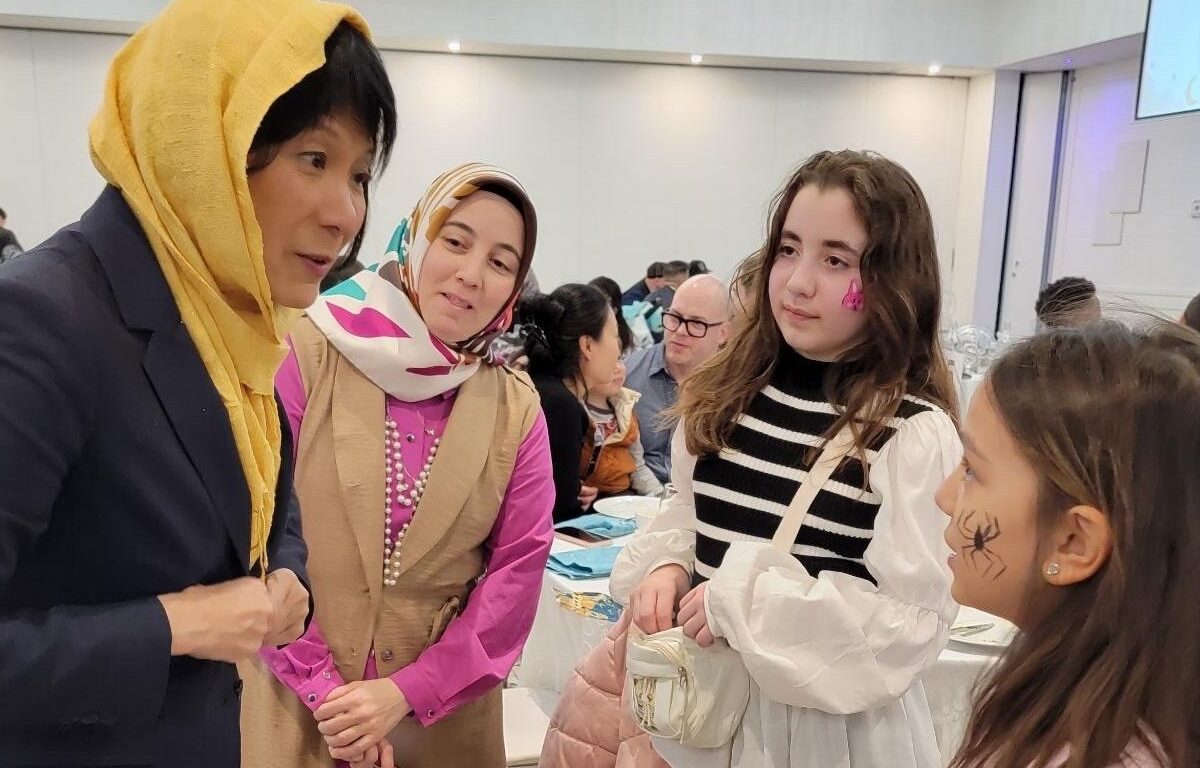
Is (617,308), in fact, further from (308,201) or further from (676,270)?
(308,201)

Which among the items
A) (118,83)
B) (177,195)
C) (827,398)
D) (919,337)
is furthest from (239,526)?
(919,337)

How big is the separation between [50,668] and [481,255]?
2.98 ft

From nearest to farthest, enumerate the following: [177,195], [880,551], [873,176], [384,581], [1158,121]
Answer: [177,195] < [880,551] < [873,176] < [384,581] < [1158,121]

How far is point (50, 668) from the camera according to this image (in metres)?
0.75

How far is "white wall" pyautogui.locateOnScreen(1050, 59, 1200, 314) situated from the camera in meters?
6.27

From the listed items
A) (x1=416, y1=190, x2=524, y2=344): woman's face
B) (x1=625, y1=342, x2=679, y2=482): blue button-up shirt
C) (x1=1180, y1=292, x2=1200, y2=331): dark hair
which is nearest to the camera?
(x1=416, y1=190, x2=524, y2=344): woman's face

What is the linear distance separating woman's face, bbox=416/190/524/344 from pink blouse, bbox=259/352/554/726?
0.44ft

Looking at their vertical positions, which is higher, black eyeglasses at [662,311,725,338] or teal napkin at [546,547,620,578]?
black eyeglasses at [662,311,725,338]

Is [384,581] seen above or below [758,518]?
below

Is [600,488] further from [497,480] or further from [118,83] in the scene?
[118,83]

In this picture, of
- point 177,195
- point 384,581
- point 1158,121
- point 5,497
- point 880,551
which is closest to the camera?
point 5,497

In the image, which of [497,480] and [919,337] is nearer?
[919,337]

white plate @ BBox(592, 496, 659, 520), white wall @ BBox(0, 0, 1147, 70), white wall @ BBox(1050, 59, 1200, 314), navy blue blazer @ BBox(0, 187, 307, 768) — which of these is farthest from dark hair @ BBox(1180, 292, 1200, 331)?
white wall @ BBox(0, 0, 1147, 70)

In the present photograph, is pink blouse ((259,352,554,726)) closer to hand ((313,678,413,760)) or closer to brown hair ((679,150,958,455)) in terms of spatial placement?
hand ((313,678,413,760))
